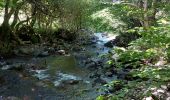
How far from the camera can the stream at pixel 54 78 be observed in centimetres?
1176

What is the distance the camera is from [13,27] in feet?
65.1

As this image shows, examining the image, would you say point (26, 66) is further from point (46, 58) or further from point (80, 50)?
point (80, 50)

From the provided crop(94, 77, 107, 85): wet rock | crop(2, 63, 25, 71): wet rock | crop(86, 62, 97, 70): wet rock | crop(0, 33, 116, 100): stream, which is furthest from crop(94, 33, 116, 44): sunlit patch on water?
crop(94, 77, 107, 85): wet rock

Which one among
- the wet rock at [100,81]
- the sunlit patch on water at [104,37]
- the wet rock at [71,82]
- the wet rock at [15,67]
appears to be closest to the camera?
the wet rock at [100,81]

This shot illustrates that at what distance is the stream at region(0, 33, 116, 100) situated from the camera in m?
11.8

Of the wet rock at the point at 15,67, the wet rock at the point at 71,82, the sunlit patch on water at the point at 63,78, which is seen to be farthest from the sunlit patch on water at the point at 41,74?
the wet rock at the point at 71,82

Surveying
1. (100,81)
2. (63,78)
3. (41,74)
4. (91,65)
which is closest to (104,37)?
(91,65)

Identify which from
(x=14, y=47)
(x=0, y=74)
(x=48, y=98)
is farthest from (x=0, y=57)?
(x=48, y=98)

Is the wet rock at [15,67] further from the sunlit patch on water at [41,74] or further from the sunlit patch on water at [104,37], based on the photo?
the sunlit patch on water at [104,37]

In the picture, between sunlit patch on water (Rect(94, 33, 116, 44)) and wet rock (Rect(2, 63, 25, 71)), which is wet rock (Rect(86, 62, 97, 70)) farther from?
sunlit patch on water (Rect(94, 33, 116, 44))

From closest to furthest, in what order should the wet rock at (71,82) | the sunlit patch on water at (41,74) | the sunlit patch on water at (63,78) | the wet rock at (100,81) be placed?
the wet rock at (100,81)
the wet rock at (71,82)
the sunlit patch on water at (63,78)
the sunlit patch on water at (41,74)

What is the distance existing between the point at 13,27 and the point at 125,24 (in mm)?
8055

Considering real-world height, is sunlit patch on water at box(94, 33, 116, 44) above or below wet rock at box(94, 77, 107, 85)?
above

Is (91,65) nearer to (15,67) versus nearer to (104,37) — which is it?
(15,67)
